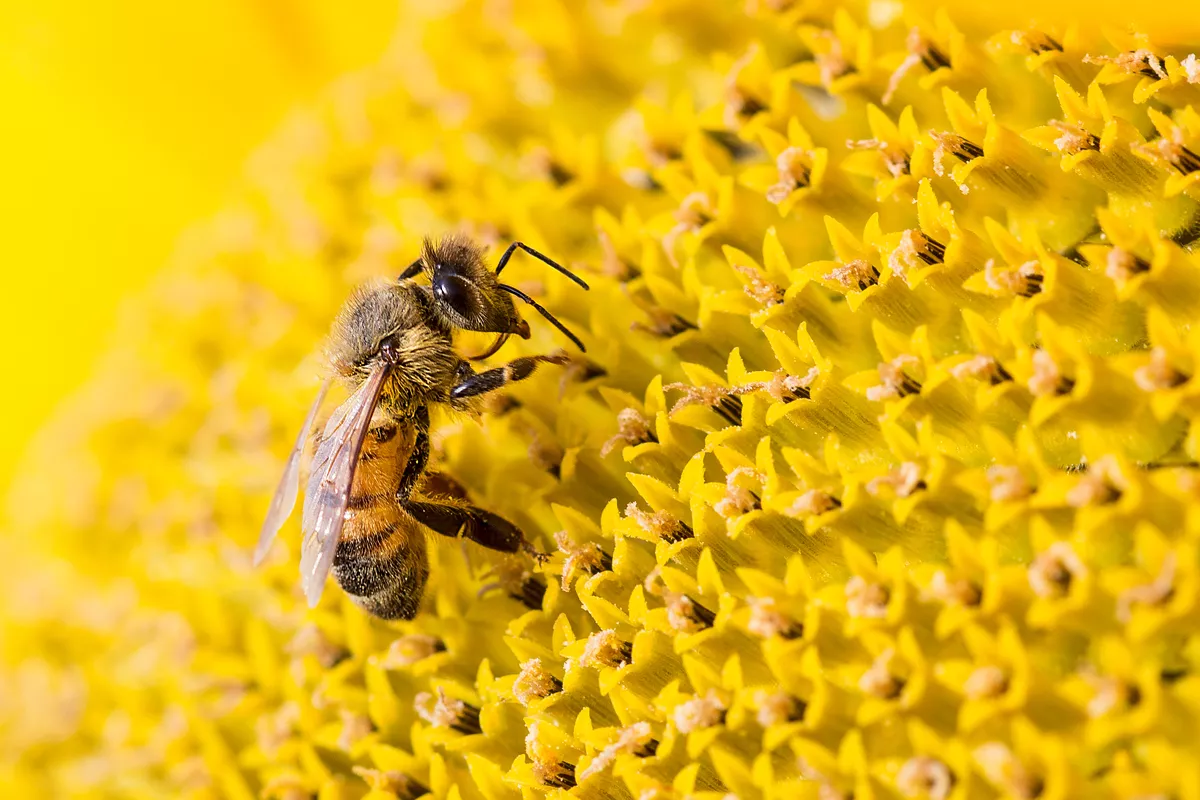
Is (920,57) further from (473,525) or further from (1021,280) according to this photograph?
(473,525)

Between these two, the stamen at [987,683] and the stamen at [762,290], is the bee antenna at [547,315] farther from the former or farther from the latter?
the stamen at [987,683]

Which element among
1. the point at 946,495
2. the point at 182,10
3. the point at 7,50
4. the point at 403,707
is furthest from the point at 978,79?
the point at 7,50

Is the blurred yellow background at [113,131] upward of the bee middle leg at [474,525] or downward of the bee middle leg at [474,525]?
upward

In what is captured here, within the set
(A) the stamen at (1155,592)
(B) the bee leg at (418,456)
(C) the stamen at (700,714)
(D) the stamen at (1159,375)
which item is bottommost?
(A) the stamen at (1155,592)

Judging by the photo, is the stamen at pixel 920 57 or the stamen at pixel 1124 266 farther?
the stamen at pixel 920 57

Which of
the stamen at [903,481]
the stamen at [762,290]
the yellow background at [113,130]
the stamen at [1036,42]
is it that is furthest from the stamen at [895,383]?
the yellow background at [113,130]

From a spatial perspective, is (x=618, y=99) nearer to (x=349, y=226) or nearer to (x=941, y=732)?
(x=349, y=226)

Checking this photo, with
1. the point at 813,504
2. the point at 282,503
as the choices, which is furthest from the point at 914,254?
the point at 282,503
